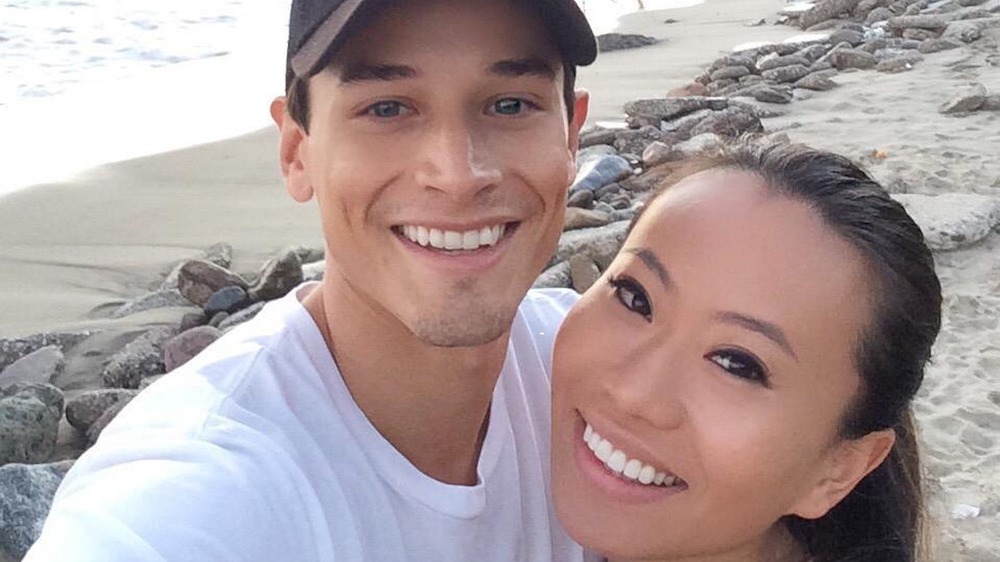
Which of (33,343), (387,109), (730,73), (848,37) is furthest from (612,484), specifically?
(848,37)

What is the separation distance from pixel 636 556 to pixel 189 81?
9088mm

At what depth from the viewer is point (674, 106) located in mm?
8641

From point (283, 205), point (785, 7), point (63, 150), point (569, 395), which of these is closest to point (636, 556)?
point (569, 395)

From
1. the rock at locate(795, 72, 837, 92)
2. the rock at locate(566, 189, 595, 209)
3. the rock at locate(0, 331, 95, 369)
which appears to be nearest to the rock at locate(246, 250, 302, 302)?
the rock at locate(0, 331, 95, 369)

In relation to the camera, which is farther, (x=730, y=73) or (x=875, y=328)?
(x=730, y=73)

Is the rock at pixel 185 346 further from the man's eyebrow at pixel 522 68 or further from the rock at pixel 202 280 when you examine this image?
the man's eyebrow at pixel 522 68

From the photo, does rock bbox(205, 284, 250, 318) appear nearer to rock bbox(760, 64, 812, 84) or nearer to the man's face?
the man's face

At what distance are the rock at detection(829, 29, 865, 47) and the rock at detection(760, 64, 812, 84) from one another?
1618 mm

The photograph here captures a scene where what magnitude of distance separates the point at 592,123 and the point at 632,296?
6.82 m

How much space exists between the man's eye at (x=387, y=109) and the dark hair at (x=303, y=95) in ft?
0.60

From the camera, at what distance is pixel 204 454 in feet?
5.26

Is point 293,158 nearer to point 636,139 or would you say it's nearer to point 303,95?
point 303,95

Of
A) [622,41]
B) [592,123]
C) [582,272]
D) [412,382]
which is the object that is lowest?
[622,41]

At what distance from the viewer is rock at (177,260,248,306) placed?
557 cm
